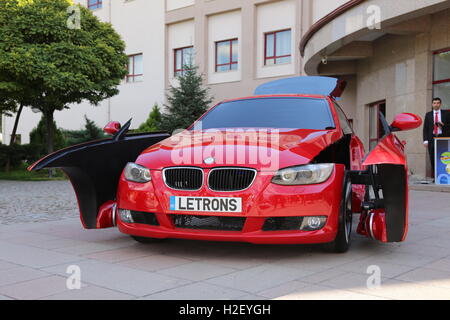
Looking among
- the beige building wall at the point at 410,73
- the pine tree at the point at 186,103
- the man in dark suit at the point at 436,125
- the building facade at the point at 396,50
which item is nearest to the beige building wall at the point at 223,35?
the pine tree at the point at 186,103

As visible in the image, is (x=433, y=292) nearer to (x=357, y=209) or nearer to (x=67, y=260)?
(x=357, y=209)

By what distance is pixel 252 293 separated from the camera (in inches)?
132

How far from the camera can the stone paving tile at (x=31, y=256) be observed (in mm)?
4344

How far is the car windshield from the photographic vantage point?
17.4ft

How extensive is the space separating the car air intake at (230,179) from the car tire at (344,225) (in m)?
0.80

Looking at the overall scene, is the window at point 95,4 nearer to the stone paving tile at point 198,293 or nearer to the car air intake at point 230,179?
the car air intake at point 230,179

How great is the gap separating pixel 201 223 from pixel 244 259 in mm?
460

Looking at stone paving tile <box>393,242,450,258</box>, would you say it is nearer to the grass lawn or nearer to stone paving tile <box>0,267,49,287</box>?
stone paving tile <box>0,267,49,287</box>

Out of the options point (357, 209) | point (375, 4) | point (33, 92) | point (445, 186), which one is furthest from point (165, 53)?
point (357, 209)

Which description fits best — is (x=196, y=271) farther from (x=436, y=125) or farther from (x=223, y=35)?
(x=223, y=35)

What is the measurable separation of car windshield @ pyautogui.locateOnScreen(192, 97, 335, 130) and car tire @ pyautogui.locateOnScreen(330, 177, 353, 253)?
861 mm

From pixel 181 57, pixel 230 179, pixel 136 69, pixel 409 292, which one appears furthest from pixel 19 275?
pixel 136 69

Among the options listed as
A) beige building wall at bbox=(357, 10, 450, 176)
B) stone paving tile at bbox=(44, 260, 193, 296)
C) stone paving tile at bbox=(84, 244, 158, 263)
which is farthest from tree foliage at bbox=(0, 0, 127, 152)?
stone paving tile at bbox=(44, 260, 193, 296)
